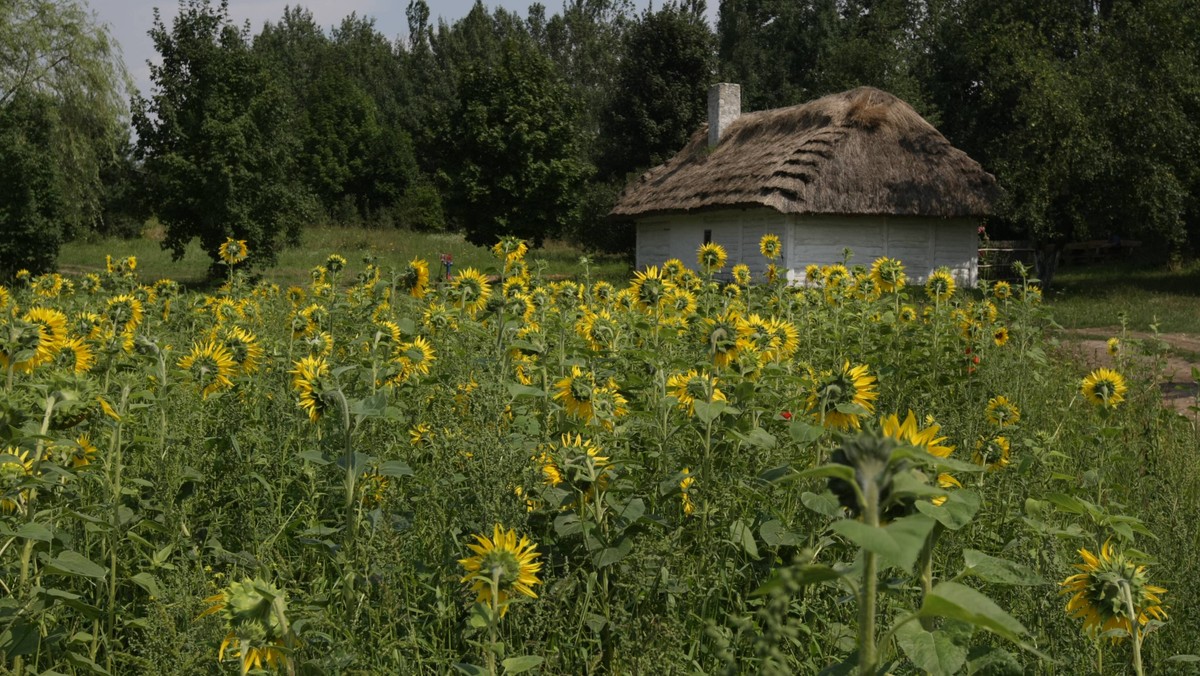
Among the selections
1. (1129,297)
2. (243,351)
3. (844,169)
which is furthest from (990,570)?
(844,169)

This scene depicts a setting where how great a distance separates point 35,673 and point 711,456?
146 cm

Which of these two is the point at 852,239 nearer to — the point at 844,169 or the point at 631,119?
the point at 844,169

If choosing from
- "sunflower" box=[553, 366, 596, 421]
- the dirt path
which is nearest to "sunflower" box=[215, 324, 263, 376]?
"sunflower" box=[553, 366, 596, 421]

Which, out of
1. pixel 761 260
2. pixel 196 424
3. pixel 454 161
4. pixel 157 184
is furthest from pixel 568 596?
pixel 454 161

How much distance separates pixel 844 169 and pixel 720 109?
249 inches

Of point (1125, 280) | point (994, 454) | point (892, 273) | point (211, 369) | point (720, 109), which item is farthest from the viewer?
point (720, 109)

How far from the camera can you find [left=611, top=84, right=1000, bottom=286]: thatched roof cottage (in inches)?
712

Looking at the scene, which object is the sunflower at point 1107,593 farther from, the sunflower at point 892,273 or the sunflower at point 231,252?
the sunflower at point 231,252

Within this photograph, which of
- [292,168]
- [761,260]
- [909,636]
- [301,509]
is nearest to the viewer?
[909,636]

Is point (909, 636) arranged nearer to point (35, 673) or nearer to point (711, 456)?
point (711, 456)

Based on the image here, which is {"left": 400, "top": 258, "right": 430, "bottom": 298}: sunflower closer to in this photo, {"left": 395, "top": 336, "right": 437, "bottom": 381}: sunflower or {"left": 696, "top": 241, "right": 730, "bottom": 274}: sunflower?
{"left": 395, "top": 336, "right": 437, "bottom": 381}: sunflower

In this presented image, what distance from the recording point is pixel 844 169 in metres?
18.5

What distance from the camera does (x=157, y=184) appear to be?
66.9 feet

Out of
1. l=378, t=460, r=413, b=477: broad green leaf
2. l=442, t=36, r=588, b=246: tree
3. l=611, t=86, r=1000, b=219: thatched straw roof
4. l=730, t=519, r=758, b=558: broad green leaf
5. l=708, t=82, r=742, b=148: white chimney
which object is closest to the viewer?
l=378, t=460, r=413, b=477: broad green leaf
